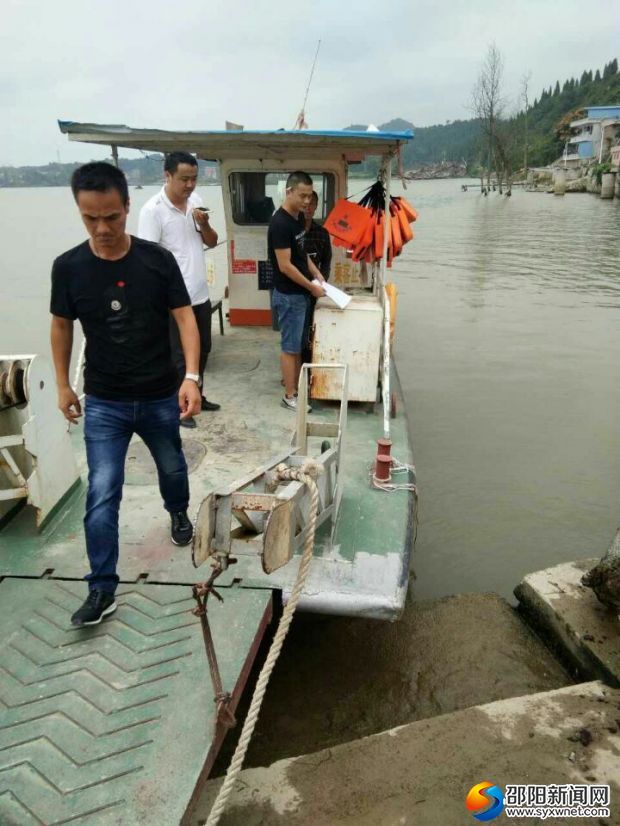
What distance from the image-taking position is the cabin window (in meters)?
6.46

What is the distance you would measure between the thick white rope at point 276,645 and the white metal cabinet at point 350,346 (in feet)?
7.68

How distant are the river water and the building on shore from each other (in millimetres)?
57631

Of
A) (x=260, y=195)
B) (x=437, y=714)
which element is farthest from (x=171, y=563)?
(x=260, y=195)

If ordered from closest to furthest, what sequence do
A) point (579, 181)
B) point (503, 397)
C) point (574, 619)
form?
point (574, 619)
point (503, 397)
point (579, 181)

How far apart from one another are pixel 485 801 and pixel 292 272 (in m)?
3.51

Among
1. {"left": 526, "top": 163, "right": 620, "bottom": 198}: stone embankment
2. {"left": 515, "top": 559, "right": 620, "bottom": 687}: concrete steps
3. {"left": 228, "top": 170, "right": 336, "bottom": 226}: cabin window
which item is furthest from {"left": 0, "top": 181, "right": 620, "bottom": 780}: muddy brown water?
{"left": 526, "top": 163, "right": 620, "bottom": 198}: stone embankment

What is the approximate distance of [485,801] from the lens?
2.25 meters

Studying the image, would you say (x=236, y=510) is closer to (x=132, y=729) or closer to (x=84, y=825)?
(x=132, y=729)

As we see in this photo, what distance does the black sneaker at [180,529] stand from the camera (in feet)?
10.3

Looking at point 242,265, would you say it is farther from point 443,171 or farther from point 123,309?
point 443,171

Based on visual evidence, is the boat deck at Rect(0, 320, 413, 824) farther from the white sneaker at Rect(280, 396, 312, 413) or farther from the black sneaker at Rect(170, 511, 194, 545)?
the white sneaker at Rect(280, 396, 312, 413)

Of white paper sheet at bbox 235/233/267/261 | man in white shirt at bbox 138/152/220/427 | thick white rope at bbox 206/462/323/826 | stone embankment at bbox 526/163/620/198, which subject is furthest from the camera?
stone embankment at bbox 526/163/620/198

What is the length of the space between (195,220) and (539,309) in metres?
10.9

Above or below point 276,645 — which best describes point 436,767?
below
